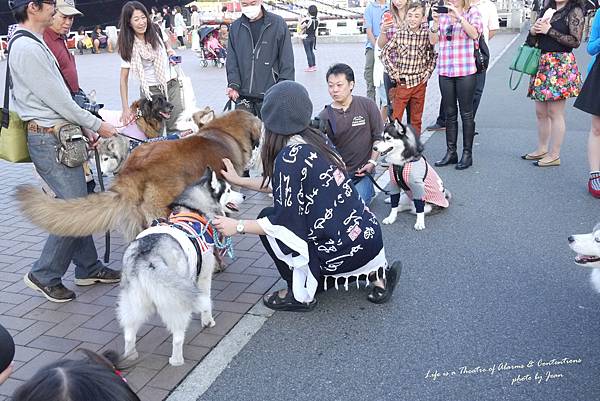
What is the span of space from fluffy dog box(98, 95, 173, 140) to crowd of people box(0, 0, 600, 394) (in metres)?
0.17

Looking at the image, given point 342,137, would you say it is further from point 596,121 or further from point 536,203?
point 596,121

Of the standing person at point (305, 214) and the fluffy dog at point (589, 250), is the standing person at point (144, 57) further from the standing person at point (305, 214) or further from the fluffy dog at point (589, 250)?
the fluffy dog at point (589, 250)

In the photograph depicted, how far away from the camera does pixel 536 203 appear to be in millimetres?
5477

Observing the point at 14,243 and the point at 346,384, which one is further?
→ the point at 14,243

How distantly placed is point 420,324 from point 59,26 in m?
3.61

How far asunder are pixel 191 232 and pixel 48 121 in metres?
1.31

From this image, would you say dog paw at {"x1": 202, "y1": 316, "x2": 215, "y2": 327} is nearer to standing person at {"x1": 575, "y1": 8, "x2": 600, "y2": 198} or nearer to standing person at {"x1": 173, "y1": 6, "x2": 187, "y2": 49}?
standing person at {"x1": 575, "y1": 8, "x2": 600, "y2": 198}

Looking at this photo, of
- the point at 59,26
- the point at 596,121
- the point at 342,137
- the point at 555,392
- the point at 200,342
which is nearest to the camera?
the point at 555,392

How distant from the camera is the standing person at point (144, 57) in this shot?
5.73 m

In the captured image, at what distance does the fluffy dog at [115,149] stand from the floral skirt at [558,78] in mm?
3798

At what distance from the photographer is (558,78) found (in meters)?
6.07

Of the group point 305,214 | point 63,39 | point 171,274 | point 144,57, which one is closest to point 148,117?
point 144,57

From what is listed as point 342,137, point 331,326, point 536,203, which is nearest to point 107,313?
point 331,326

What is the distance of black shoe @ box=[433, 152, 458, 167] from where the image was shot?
6.83 meters
